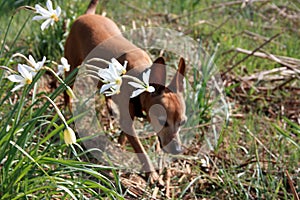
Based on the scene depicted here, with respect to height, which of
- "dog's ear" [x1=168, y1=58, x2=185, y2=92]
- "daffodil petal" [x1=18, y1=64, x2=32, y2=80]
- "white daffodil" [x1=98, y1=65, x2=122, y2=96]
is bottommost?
"dog's ear" [x1=168, y1=58, x2=185, y2=92]

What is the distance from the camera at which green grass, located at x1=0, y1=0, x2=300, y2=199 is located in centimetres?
263

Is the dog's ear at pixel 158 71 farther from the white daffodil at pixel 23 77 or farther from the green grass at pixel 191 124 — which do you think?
the white daffodil at pixel 23 77

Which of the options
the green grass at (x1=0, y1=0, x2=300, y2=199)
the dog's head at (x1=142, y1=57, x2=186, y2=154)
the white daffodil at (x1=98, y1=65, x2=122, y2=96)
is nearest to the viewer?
the white daffodil at (x1=98, y1=65, x2=122, y2=96)

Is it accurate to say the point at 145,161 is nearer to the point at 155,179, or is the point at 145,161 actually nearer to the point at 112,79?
the point at 155,179

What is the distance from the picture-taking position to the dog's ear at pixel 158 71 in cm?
344

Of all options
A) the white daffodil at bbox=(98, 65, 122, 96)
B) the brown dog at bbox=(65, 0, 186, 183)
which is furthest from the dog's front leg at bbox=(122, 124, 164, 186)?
the white daffodil at bbox=(98, 65, 122, 96)

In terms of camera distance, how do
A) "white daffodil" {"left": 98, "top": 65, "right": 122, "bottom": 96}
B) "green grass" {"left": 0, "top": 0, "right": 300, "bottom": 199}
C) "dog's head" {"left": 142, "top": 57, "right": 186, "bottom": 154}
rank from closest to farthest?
"white daffodil" {"left": 98, "top": 65, "right": 122, "bottom": 96} < "green grass" {"left": 0, "top": 0, "right": 300, "bottom": 199} < "dog's head" {"left": 142, "top": 57, "right": 186, "bottom": 154}

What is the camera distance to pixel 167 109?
359cm

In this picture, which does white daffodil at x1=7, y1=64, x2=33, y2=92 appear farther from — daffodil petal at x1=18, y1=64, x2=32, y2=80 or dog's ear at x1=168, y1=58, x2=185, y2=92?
dog's ear at x1=168, y1=58, x2=185, y2=92

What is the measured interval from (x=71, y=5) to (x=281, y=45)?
7.71ft

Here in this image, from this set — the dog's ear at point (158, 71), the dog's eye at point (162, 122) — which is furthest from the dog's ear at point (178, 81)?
the dog's eye at point (162, 122)

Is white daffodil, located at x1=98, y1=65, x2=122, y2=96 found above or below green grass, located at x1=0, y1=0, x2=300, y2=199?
above

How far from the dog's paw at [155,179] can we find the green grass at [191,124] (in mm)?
54

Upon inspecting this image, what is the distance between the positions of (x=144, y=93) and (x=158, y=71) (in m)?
0.29
